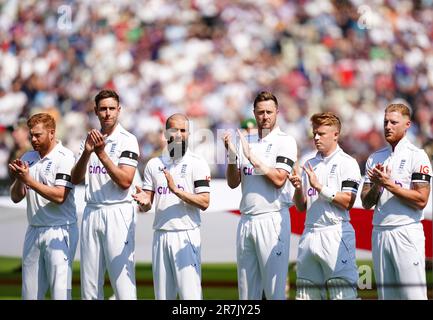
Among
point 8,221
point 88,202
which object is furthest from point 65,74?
point 88,202

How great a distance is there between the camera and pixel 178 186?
716 centimetres

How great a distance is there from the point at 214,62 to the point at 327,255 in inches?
192

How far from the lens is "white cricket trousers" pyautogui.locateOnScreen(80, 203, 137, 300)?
23.5 feet

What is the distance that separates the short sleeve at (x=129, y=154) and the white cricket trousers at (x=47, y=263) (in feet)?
2.60

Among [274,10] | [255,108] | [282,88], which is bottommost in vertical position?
[255,108]

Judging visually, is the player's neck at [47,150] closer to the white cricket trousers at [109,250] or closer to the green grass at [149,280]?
the white cricket trousers at [109,250]

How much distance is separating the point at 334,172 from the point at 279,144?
51 centimetres

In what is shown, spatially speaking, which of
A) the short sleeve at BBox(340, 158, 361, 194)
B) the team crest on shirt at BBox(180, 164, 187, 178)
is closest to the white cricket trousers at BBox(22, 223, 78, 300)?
the team crest on shirt at BBox(180, 164, 187, 178)

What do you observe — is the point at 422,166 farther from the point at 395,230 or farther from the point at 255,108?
the point at 255,108

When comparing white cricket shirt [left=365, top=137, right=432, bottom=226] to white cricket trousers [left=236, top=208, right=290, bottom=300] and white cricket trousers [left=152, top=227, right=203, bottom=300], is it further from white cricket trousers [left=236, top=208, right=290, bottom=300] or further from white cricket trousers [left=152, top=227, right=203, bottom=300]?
white cricket trousers [left=152, top=227, right=203, bottom=300]

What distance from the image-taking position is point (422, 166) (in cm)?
684

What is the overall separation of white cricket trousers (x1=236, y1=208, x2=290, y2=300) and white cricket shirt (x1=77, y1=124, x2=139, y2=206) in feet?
3.35

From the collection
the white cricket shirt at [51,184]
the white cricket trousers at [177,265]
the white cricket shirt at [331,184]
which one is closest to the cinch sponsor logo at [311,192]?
the white cricket shirt at [331,184]
